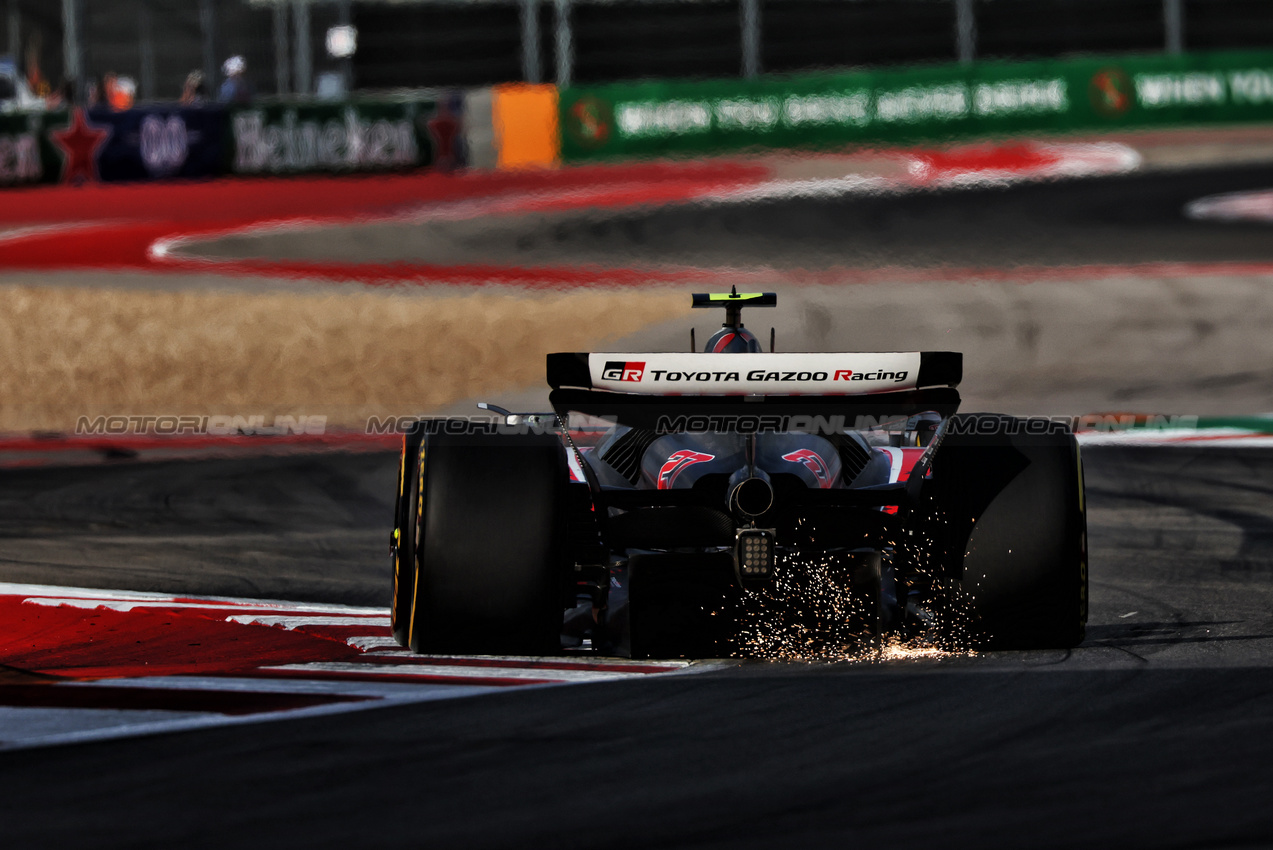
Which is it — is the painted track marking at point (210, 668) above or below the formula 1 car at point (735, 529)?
below

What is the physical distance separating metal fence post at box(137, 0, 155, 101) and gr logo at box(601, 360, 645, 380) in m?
35.9

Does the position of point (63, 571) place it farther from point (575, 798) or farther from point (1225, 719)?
point (1225, 719)

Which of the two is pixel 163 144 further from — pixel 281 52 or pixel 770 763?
pixel 770 763

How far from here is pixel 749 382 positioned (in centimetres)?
619

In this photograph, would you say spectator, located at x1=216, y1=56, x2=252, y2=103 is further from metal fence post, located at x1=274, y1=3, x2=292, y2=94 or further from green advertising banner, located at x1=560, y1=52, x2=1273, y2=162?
metal fence post, located at x1=274, y1=3, x2=292, y2=94

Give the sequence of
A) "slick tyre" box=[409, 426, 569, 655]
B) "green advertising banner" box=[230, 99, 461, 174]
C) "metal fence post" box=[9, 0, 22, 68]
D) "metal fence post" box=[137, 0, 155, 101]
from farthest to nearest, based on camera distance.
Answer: "metal fence post" box=[137, 0, 155, 101], "metal fence post" box=[9, 0, 22, 68], "green advertising banner" box=[230, 99, 461, 174], "slick tyre" box=[409, 426, 569, 655]

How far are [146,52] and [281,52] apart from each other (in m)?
5.10

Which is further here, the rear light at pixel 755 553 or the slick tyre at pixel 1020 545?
the slick tyre at pixel 1020 545

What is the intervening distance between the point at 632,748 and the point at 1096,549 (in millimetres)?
4706

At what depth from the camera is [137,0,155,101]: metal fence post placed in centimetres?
3981

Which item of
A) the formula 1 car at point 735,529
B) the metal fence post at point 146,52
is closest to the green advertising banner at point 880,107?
the metal fence post at point 146,52

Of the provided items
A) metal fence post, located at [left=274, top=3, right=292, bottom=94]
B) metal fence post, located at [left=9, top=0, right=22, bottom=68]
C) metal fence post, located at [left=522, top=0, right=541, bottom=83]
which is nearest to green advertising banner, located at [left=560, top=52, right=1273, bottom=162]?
metal fence post, located at [left=522, top=0, right=541, bottom=83]

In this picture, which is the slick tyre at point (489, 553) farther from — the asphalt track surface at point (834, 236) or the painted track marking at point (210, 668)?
the asphalt track surface at point (834, 236)

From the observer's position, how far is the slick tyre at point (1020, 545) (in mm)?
6266
